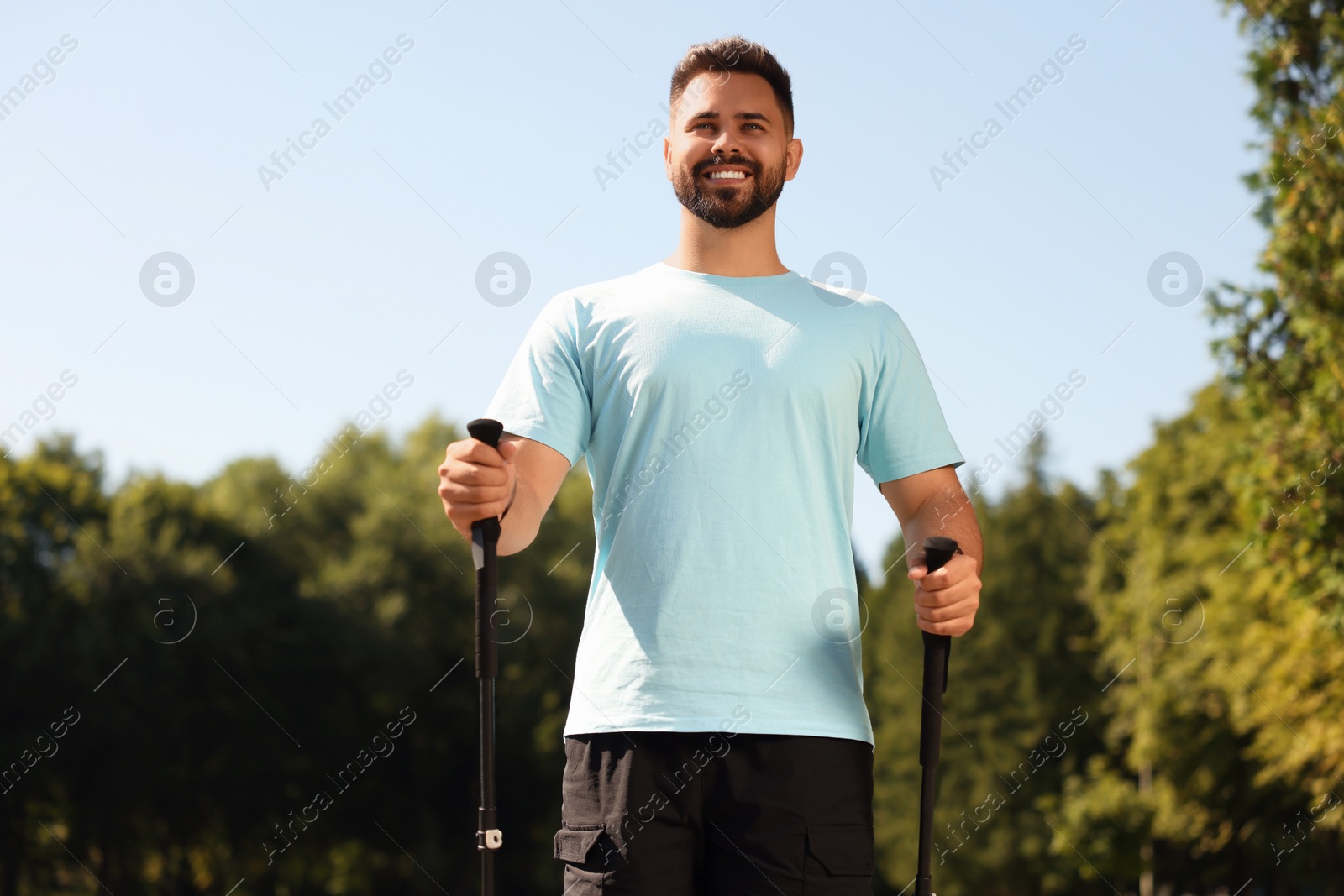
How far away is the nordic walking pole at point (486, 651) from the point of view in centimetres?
323

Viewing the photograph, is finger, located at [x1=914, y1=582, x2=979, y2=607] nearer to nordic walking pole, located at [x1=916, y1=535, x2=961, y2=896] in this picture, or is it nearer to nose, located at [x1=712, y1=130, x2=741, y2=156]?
nordic walking pole, located at [x1=916, y1=535, x2=961, y2=896]

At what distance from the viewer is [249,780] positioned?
32.0m

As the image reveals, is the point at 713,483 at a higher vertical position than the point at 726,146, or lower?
lower

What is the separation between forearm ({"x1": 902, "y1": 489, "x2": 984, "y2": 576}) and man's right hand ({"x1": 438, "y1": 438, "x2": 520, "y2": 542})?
1.02 meters

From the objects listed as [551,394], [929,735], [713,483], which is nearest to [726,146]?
[551,394]

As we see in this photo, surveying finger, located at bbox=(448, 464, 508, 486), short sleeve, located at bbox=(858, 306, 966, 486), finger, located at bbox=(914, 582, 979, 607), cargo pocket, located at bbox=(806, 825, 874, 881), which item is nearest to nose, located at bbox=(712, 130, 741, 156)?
short sleeve, located at bbox=(858, 306, 966, 486)

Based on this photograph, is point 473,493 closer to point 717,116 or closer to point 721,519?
point 721,519

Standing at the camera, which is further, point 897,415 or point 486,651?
point 897,415

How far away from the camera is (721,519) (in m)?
3.27

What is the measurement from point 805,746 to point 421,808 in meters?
33.8

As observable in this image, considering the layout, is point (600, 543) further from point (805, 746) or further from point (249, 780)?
point (249, 780)

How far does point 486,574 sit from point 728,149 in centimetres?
124

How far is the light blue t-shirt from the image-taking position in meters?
Answer: 3.21

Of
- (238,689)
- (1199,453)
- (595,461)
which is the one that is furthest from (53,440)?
(595,461)
